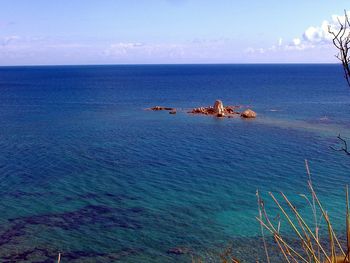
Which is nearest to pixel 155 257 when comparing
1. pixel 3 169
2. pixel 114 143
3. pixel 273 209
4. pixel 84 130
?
pixel 273 209

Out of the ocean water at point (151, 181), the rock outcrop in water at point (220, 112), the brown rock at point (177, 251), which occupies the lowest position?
the brown rock at point (177, 251)

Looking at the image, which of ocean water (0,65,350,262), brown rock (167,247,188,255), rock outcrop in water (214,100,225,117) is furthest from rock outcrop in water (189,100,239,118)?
brown rock (167,247,188,255)

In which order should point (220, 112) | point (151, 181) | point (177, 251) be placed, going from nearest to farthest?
point (177, 251) → point (151, 181) → point (220, 112)

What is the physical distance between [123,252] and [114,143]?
Result: 1110 inches

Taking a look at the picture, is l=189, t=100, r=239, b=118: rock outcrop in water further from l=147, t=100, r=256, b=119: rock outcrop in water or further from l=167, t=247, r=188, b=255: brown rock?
l=167, t=247, r=188, b=255: brown rock

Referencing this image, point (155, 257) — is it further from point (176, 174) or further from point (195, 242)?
point (176, 174)

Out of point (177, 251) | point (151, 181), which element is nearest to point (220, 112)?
point (151, 181)

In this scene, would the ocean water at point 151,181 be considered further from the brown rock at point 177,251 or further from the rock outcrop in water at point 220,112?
the rock outcrop in water at point 220,112

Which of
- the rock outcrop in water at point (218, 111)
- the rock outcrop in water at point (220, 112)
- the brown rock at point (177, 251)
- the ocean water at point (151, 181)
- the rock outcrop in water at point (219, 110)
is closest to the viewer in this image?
the brown rock at point (177, 251)

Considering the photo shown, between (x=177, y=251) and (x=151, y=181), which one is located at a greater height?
(x=151, y=181)

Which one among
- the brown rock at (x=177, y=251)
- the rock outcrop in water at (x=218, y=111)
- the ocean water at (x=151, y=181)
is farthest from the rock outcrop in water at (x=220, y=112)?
the brown rock at (x=177, y=251)

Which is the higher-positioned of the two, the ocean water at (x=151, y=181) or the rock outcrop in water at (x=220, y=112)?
the rock outcrop in water at (x=220, y=112)

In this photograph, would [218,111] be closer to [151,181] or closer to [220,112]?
[220,112]

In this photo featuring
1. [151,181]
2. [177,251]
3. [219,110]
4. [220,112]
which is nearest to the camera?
[177,251]
